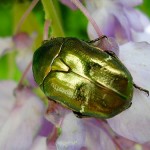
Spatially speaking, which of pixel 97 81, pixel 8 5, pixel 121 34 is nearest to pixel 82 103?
pixel 97 81

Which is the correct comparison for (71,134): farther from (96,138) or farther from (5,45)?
(5,45)

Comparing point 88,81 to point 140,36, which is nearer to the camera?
point 88,81

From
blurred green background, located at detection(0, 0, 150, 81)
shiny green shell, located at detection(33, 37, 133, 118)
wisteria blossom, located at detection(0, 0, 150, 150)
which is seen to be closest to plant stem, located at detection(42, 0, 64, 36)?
wisteria blossom, located at detection(0, 0, 150, 150)

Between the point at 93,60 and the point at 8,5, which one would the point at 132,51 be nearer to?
the point at 93,60

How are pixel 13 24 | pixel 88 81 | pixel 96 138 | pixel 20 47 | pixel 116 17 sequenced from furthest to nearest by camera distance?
pixel 13 24
pixel 20 47
pixel 116 17
pixel 96 138
pixel 88 81

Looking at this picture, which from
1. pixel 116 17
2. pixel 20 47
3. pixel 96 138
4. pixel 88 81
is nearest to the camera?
pixel 88 81

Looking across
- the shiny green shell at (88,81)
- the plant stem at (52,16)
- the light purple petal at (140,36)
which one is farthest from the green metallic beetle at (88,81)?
the light purple petal at (140,36)

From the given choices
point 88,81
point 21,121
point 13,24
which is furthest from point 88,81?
point 13,24

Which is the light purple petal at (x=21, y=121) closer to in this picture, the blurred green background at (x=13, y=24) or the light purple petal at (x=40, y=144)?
the light purple petal at (x=40, y=144)
